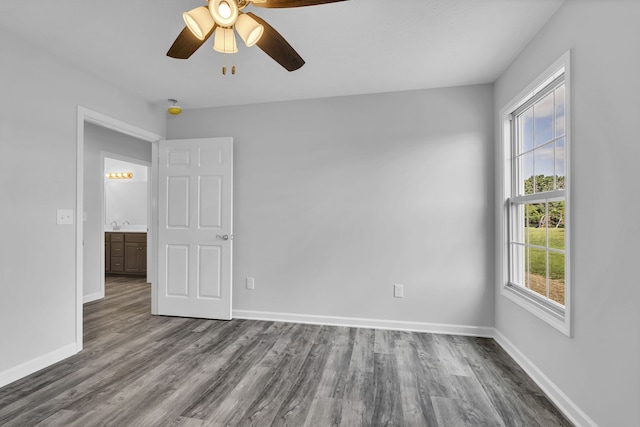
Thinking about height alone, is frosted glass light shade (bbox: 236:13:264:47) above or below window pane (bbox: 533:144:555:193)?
above

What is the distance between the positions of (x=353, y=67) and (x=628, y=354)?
8.48ft

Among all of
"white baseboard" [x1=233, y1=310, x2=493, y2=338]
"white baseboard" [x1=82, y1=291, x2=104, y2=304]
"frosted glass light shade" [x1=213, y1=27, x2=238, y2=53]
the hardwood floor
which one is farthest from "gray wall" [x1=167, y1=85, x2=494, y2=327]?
"white baseboard" [x1=82, y1=291, x2=104, y2=304]

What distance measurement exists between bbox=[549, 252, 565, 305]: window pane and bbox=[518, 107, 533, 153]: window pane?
3.00 feet

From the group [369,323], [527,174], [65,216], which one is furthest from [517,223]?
[65,216]

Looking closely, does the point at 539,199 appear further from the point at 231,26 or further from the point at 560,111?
the point at 231,26

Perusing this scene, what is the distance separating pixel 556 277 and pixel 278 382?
6.73ft

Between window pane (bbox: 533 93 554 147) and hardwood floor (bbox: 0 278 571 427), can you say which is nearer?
hardwood floor (bbox: 0 278 571 427)

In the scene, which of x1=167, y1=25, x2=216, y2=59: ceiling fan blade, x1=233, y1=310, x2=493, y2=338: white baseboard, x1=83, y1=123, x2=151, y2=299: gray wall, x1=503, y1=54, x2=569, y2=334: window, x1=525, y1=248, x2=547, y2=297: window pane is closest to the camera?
x1=167, y1=25, x2=216, y2=59: ceiling fan blade

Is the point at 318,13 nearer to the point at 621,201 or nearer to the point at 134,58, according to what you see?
the point at 134,58

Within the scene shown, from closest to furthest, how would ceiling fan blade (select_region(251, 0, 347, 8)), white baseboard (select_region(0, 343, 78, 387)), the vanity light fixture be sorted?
ceiling fan blade (select_region(251, 0, 347, 8)), white baseboard (select_region(0, 343, 78, 387)), the vanity light fixture

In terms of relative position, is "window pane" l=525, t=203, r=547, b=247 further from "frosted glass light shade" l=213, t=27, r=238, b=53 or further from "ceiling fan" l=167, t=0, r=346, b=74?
"frosted glass light shade" l=213, t=27, r=238, b=53

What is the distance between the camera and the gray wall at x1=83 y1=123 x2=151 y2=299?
4.38 m

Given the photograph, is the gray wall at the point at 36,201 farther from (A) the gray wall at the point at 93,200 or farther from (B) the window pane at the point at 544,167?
(B) the window pane at the point at 544,167

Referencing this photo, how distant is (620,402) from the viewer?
1.48 metres
